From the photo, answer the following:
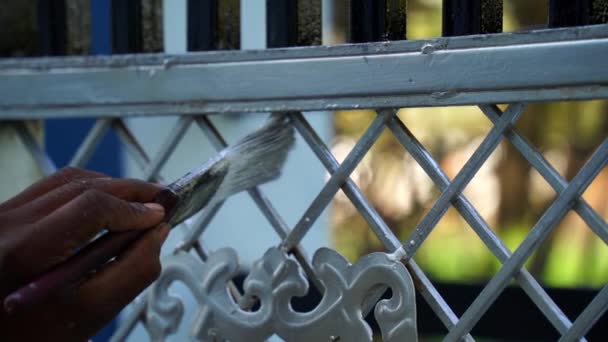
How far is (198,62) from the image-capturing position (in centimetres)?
78

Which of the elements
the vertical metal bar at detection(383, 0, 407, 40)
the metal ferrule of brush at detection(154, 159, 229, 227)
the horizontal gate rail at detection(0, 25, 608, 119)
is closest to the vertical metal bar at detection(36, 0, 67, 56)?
the horizontal gate rail at detection(0, 25, 608, 119)

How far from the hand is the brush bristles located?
0.38 ft

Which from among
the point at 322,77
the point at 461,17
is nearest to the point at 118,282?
the point at 322,77

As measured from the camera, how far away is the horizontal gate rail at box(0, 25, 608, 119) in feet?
2.04

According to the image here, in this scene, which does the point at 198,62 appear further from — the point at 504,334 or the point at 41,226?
the point at 504,334

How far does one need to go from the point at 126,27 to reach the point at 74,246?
35cm

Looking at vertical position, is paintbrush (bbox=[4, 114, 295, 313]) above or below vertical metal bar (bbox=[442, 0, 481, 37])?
below

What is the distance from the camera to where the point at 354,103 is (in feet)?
2.30

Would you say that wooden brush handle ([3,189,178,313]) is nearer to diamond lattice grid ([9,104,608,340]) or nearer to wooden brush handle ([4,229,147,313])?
wooden brush handle ([4,229,147,313])

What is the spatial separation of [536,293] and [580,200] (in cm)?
8

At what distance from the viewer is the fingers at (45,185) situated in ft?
2.10

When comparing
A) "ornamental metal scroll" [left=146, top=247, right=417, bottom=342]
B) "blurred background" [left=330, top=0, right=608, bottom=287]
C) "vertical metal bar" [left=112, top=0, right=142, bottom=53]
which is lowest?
"blurred background" [left=330, top=0, right=608, bottom=287]

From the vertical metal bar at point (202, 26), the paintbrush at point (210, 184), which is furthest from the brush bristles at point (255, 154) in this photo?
the vertical metal bar at point (202, 26)

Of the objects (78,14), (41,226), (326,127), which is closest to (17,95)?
(78,14)
